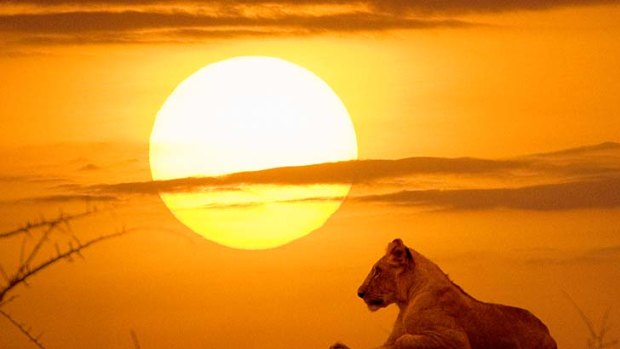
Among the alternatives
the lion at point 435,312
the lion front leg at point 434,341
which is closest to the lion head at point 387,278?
the lion at point 435,312

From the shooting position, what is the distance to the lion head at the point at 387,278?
1355cm

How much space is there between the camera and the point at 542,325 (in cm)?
1253

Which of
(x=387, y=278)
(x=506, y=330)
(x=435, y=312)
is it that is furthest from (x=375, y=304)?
(x=506, y=330)

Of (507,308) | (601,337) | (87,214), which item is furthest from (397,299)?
A: (87,214)

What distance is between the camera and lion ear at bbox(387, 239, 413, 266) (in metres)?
13.5

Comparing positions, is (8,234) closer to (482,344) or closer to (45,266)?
(45,266)

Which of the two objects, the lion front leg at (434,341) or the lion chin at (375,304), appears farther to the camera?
the lion chin at (375,304)

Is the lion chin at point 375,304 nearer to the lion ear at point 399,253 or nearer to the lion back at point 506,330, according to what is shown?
the lion ear at point 399,253

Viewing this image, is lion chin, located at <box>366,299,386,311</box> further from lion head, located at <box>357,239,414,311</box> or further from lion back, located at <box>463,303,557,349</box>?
lion back, located at <box>463,303,557,349</box>

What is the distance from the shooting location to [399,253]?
13.6 metres

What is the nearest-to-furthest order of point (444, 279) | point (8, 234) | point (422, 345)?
point (8, 234) < point (422, 345) < point (444, 279)

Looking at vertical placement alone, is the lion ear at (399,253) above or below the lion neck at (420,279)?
above

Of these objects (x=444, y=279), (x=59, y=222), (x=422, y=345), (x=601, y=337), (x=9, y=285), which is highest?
(x=444, y=279)

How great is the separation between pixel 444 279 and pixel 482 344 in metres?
1.17
